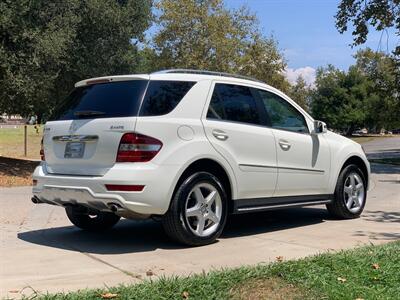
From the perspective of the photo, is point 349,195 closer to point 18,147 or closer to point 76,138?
point 76,138

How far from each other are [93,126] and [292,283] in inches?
110

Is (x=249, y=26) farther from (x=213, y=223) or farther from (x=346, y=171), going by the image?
(x=213, y=223)

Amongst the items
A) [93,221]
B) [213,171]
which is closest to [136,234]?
[93,221]

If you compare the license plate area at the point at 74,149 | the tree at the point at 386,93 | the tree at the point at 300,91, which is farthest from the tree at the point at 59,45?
the tree at the point at 300,91

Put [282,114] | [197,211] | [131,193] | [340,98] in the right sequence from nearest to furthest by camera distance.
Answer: [131,193]
[197,211]
[282,114]
[340,98]

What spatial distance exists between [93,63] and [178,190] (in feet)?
44.3

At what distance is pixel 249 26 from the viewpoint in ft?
113

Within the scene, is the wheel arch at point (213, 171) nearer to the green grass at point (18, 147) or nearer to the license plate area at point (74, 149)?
the license plate area at point (74, 149)

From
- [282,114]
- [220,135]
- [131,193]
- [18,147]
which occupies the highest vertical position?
[282,114]

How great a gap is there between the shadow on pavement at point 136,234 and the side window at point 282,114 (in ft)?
4.60

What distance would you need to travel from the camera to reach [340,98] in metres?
71.3

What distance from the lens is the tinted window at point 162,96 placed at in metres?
6.05

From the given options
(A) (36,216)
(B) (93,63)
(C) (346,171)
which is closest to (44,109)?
(B) (93,63)

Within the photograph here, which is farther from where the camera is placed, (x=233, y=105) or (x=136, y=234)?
(x=136, y=234)
